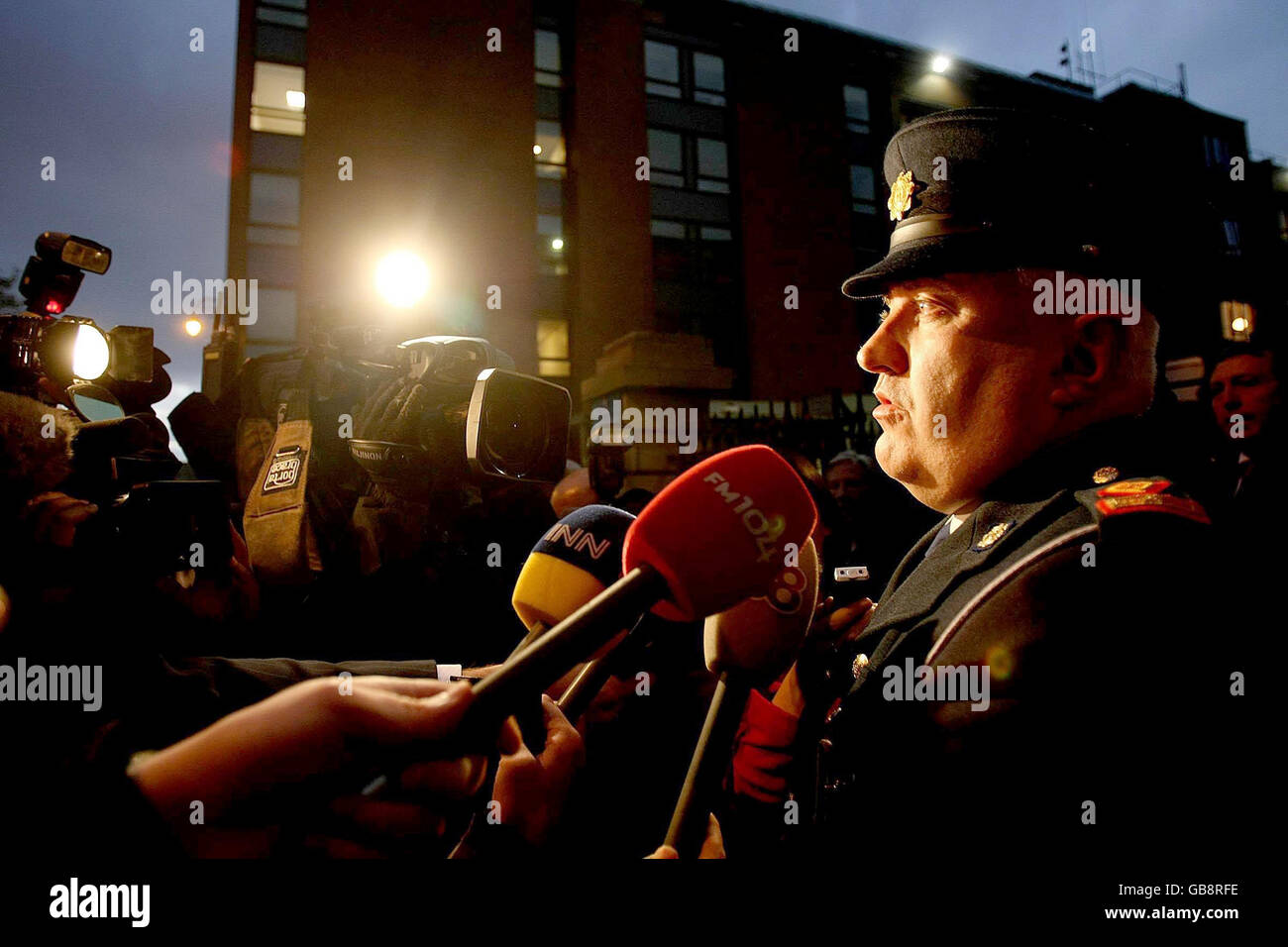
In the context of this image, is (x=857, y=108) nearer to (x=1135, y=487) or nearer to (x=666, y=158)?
(x=666, y=158)

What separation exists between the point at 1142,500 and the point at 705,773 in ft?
2.53

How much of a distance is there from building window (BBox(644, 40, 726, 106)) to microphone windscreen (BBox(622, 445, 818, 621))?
17.0 meters

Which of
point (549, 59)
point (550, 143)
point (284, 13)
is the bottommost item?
point (550, 143)

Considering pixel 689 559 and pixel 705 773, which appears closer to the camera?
pixel 689 559

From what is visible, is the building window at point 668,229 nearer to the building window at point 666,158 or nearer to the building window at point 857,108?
the building window at point 666,158

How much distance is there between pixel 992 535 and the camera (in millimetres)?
1242

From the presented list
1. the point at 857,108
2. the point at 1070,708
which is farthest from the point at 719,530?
the point at 857,108

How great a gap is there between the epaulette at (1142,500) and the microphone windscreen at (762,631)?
49 cm

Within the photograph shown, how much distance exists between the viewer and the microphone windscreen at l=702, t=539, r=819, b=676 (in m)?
1.22

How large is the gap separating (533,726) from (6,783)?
0.82 meters

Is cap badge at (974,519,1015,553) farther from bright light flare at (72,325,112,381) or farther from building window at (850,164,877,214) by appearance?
building window at (850,164,877,214)

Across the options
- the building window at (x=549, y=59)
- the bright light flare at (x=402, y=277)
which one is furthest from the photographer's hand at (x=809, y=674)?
the building window at (x=549, y=59)
